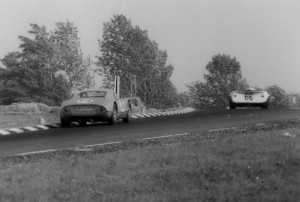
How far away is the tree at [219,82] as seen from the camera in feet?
315

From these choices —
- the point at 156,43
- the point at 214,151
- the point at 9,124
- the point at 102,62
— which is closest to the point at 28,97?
the point at 102,62

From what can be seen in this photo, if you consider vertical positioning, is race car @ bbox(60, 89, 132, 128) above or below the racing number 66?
below

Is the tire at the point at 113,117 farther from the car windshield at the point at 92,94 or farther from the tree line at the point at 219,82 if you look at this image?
the tree line at the point at 219,82

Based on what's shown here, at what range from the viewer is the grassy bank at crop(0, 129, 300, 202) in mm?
6215

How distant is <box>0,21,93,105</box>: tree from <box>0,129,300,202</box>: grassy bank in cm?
5661

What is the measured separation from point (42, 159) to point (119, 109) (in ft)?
27.6

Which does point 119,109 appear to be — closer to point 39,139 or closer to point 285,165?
point 39,139

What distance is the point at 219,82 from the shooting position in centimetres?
9688

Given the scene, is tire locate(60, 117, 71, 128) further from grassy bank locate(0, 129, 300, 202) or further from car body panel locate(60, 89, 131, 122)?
grassy bank locate(0, 129, 300, 202)

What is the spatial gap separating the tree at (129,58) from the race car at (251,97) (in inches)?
1489

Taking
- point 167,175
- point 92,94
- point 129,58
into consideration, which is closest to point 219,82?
point 129,58

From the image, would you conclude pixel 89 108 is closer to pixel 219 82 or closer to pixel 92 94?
pixel 92 94

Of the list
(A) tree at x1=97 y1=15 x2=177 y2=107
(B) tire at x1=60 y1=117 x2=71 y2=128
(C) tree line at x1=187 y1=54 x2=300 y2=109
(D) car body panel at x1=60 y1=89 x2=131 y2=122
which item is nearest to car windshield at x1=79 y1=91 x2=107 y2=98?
(D) car body panel at x1=60 y1=89 x2=131 y2=122

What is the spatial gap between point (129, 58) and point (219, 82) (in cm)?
3445
